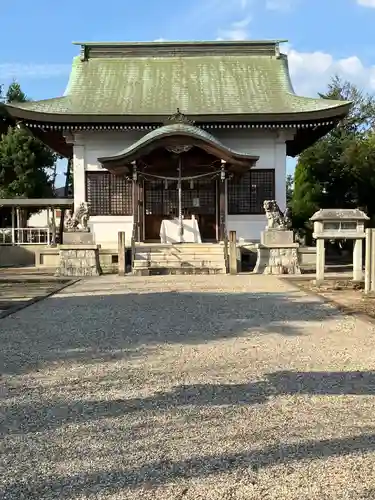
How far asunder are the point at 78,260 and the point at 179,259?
119 inches

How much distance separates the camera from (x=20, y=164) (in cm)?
3177

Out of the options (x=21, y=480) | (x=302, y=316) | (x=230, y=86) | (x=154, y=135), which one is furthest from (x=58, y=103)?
(x=21, y=480)

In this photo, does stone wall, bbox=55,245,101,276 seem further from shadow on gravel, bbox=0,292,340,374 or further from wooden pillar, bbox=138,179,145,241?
shadow on gravel, bbox=0,292,340,374

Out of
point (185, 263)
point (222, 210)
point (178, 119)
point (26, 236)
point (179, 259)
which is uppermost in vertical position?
point (178, 119)

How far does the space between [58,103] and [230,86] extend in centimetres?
675

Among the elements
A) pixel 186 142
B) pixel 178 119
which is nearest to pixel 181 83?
pixel 178 119

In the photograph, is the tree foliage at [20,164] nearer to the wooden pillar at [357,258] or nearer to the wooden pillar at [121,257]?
the wooden pillar at [121,257]

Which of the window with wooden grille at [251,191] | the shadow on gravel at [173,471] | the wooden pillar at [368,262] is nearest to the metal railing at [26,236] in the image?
the window with wooden grille at [251,191]

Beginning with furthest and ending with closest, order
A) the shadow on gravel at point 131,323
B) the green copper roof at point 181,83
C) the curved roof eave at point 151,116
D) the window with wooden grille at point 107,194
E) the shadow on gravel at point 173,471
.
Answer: the window with wooden grille at point 107,194
the green copper roof at point 181,83
the curved roof eave at point 151,116
the shadow on gravel at point 131,323
the shadow on gravel at point 173,471

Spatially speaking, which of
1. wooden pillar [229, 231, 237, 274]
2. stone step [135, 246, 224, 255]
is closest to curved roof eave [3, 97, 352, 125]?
stone step [135, 246, 224, 255]

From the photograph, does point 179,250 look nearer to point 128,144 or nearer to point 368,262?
point 128,144

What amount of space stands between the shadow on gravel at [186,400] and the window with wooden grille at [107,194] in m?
17.3

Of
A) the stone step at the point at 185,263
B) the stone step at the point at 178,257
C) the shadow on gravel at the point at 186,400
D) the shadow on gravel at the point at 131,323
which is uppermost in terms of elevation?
the stone step at the point at 178,257

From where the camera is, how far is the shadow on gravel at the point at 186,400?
12.7 feet
